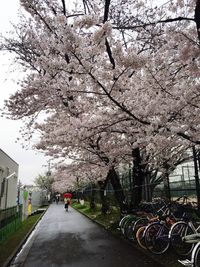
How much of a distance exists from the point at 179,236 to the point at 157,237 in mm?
543

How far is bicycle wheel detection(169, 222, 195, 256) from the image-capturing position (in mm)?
7004

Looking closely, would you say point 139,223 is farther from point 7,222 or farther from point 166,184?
point 7,222

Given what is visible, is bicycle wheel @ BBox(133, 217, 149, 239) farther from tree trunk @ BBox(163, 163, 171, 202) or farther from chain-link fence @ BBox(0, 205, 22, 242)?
chain-link fence @ BBox(0, 205, 22, 242)

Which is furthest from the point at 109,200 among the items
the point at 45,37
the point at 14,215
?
the point at 45,37

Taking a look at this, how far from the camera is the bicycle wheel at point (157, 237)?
730 centimetres

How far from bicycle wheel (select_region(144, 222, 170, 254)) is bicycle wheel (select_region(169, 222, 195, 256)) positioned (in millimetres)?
184

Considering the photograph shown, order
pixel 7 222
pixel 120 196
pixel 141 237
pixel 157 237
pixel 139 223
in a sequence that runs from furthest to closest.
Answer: pixel 120 196 → pixel 7 222 → pixel 139 223 → pixel 141 237 → pixel 157 237

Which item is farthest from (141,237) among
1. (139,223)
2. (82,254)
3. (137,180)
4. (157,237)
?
(137,180)

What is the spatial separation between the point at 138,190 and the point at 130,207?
0.81 m

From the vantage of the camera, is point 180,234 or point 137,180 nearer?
point 180,234

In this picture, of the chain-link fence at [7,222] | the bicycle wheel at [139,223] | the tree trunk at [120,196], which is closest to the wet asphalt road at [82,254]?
the bicycle wheel at [139,223]

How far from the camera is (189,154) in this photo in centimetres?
1230

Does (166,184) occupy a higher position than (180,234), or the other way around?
(166,184)

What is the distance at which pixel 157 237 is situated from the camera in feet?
23.8
